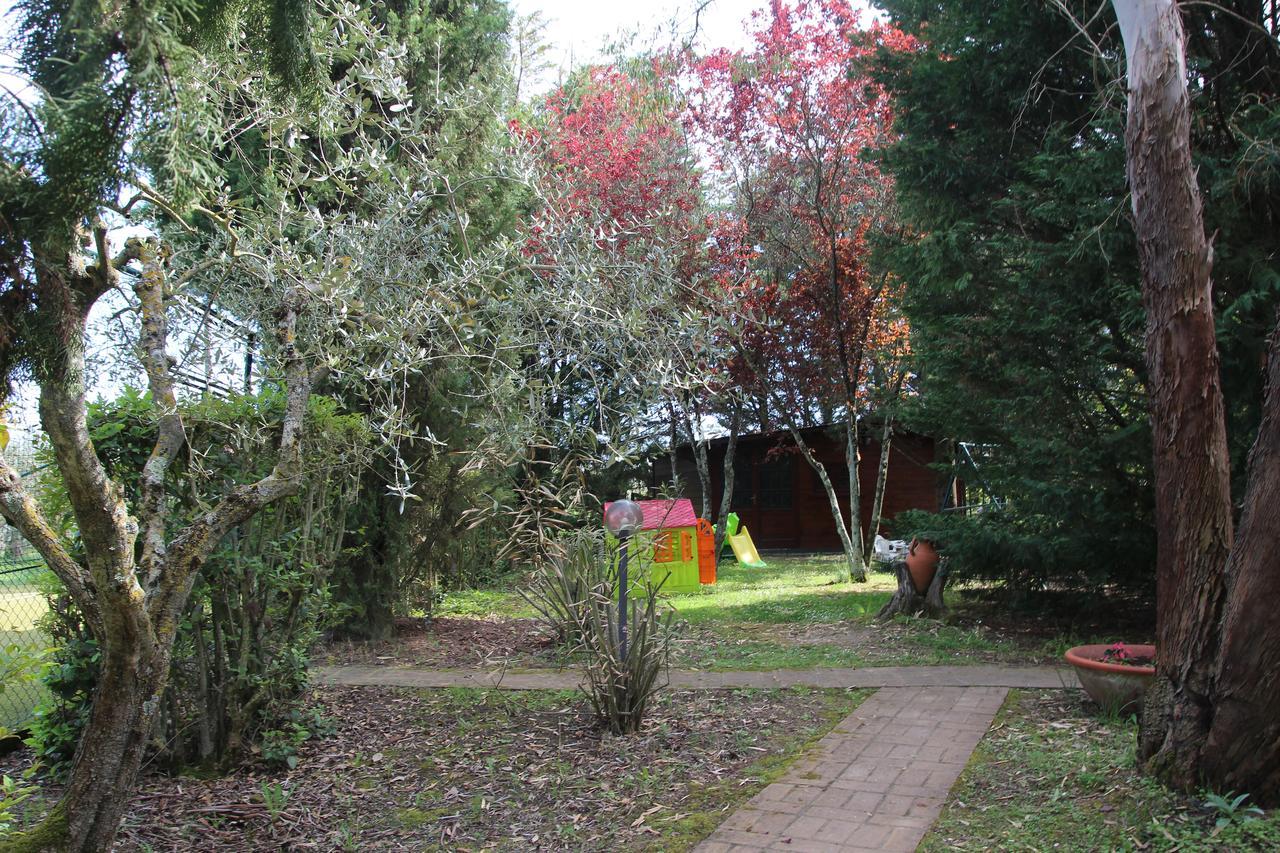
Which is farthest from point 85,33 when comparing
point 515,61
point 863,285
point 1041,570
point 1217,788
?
point 863,285

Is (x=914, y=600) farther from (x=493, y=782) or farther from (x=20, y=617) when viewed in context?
(x=20, y=617)

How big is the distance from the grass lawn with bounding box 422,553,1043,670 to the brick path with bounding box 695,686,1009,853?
1479mm

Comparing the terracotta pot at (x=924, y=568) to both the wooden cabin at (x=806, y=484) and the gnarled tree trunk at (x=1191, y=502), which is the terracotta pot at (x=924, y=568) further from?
the wooden cabin at (x=806, y=484)

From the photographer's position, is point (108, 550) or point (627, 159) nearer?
point (108, 550)

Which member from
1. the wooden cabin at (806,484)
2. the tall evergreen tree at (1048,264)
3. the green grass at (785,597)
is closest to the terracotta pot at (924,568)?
the green grass at (785,597)

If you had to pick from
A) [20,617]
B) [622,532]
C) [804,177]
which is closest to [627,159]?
[804,177]

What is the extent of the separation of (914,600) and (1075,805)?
5.20 meters

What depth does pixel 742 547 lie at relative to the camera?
1728 cm

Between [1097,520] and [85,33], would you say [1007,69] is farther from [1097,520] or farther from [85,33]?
[85,33]

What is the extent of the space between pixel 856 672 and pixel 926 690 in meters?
0.67

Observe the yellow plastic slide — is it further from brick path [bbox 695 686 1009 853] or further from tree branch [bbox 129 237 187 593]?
tree branch [bbox 129 237 187 593]

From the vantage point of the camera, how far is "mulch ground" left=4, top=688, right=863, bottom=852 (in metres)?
3.92

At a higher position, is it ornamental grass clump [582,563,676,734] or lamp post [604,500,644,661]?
lamp post [604,500,644,661]

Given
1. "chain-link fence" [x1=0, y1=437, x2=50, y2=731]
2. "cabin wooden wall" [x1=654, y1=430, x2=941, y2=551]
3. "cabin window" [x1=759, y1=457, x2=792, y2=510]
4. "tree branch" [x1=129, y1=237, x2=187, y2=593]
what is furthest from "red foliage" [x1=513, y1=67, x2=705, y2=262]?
"tree branch" [x1=129, y1=237, x2=187, y2=593]
